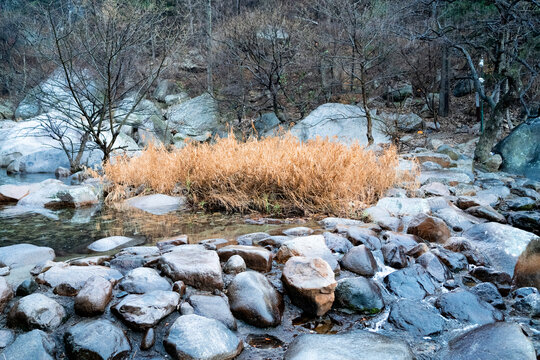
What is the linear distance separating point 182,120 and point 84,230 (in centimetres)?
1280

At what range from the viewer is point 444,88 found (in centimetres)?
1367

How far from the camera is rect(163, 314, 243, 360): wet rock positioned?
1993 millimetres

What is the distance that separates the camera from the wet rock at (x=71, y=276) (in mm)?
2500

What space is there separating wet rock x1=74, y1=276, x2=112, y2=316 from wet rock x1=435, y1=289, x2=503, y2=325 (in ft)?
6.98

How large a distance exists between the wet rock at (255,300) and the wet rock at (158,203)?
297 cm

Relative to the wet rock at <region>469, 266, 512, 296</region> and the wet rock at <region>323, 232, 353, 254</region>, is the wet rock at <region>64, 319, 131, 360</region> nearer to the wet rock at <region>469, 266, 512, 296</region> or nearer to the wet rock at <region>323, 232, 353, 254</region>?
the wet rock at <region>323, 232, 353, 254</region>

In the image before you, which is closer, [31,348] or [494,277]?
[31,348]

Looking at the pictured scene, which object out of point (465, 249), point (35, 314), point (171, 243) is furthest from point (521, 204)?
point (35, 314)

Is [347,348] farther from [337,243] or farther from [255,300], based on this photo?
[337,243]

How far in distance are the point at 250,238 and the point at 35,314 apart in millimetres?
1958

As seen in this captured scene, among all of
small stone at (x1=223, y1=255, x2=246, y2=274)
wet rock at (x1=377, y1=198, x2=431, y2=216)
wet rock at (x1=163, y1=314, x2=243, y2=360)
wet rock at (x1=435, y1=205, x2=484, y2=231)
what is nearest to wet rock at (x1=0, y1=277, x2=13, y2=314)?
wet rock at (x1=163, y1=314, x2=243, y2=360)

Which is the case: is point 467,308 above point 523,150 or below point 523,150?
below

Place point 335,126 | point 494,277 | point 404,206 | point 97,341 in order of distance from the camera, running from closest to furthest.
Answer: point 97,341 → point 494,277 → point 404,206 → point 335,126

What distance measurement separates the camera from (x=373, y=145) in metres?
10.4
